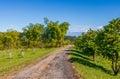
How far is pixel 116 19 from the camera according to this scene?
40.2 m

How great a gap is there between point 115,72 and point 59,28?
297 feet

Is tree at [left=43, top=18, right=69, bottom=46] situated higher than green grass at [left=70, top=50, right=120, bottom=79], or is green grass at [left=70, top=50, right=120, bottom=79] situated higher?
tree at [left=43, top=18, right=69, bottom=46]

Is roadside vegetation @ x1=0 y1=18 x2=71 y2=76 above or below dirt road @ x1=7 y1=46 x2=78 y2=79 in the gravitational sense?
above

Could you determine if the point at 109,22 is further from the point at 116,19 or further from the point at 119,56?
the point at 119,56

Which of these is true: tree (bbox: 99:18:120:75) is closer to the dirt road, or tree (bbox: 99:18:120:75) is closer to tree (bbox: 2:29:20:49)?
the dirt road

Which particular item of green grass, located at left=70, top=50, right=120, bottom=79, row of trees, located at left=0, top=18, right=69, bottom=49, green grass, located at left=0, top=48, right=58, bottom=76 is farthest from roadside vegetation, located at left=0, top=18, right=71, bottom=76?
green grass, located at left=70, top=50, right=120, bottom=79

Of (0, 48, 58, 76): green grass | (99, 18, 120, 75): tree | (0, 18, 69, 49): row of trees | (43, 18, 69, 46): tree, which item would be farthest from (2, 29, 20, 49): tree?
(99, 18, 120, 75): tree

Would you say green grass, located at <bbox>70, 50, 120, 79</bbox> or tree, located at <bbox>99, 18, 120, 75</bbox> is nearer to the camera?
green grass, located at <bbox>70, 50, 120, 79</bbox>

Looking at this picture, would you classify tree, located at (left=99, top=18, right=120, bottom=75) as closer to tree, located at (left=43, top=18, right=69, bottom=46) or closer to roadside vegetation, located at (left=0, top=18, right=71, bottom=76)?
roadside vegetation, located at (left=0, top=18, right=71, bottom=76)

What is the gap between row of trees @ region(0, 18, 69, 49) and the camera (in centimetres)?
10200

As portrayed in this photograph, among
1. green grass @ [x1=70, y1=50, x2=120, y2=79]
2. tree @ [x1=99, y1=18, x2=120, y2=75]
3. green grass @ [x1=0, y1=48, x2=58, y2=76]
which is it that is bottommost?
green grass @ [x1=70, y1=50, x2=120, y2=79]

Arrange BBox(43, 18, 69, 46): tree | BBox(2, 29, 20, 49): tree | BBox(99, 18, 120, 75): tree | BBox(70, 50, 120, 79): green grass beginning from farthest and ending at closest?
BBox(43, 18, 69, 46): tree, BBox(2, 29, 20, 49): tree, BBox(99, 18, 120, 75): tree, BBox(70, 50, 120, 79): green grass

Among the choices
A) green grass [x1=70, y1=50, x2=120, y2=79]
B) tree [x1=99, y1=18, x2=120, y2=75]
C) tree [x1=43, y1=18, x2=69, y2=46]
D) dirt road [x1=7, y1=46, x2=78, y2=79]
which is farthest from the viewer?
tree [x1=43, y1=18, x2=69, y2=46]

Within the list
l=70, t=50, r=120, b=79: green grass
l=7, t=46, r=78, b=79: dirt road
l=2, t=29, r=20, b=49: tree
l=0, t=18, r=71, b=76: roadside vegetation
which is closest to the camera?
l=7, t=46, r=78, b=79: dirt road
